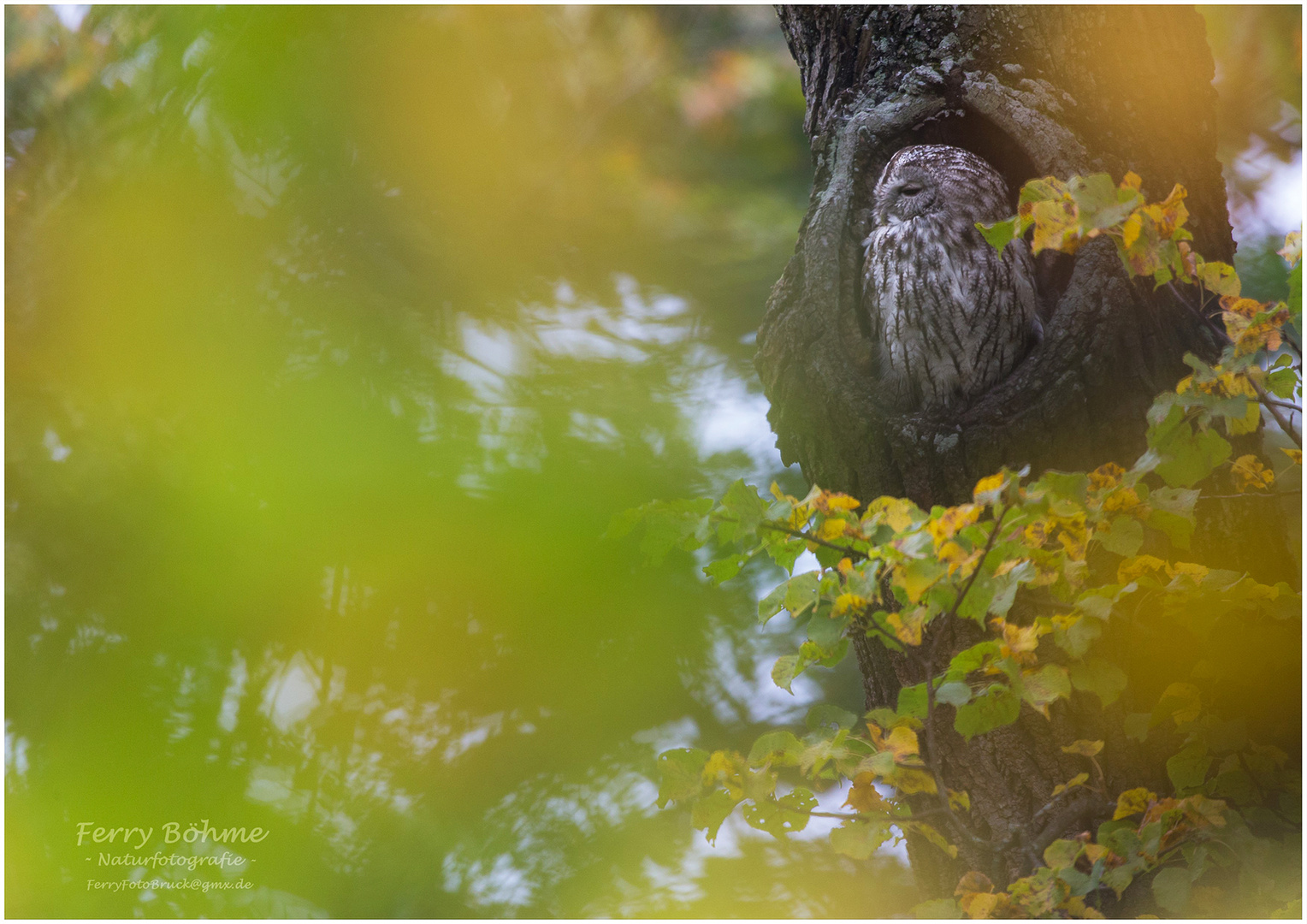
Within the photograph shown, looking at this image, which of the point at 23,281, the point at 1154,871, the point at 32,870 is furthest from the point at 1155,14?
the point at 32,870

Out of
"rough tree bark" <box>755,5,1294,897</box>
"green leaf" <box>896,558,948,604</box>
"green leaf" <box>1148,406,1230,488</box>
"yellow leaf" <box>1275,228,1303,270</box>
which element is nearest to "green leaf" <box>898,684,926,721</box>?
"rough tree bark" <box>755,5,1294,897</box>

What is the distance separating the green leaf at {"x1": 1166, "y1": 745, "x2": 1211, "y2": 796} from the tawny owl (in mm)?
520

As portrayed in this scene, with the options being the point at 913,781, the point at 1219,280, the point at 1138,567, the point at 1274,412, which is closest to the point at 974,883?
the point at 913,781

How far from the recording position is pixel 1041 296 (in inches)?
52.6

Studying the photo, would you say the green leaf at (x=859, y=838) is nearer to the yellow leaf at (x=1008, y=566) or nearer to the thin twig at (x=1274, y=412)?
the yellow leaf at (x=1008, y=566)

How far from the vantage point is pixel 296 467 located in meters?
1.48

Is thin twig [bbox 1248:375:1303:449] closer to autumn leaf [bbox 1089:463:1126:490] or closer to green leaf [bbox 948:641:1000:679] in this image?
autumn leaf [bbox 1089:463:1126:490]

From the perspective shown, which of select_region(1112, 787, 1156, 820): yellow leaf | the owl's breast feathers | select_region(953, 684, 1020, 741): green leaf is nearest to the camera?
select_region(953, 684, 1020, 741): green leaf

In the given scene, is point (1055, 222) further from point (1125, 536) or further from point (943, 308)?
point (943, 308)

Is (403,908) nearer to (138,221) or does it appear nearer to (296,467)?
(296,467)

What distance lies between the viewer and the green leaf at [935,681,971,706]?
0.84 meters

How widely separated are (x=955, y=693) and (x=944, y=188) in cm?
83

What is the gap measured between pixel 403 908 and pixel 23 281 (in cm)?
137

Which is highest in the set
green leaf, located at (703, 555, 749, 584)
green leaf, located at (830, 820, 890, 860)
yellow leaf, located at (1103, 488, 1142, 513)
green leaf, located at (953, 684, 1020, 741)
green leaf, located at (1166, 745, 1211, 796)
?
green leaf, located at (703, 555, 749, 584)
